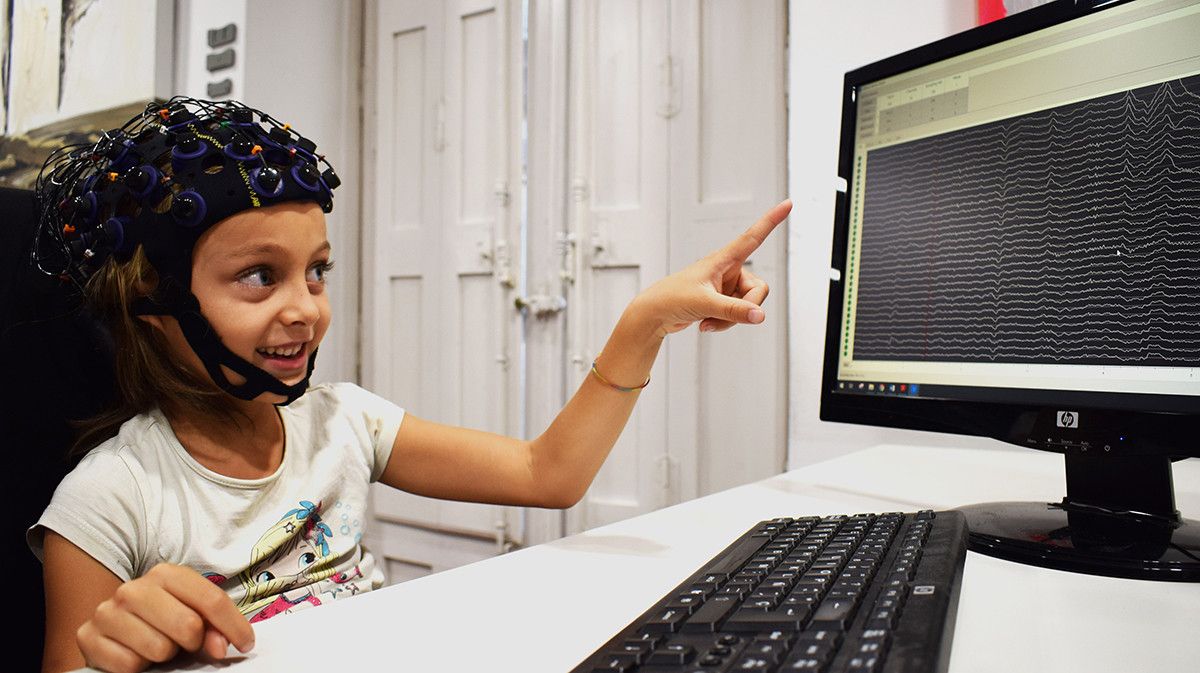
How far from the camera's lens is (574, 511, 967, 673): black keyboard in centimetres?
33

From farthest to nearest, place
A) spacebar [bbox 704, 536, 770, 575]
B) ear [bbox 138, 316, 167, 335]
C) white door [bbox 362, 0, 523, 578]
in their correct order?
white door [bbox 362, 0, 523, 578] → ear [bbox 138, 316, 167, 335] → spacebar [bbox 704, 536, 770, 575]

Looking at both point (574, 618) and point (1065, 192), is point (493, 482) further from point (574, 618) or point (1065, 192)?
point (1065, 192)

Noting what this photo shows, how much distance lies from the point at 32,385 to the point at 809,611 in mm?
654

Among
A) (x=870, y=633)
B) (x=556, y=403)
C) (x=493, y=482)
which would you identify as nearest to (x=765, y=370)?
(x=556, y=403)

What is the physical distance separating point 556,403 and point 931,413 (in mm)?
1634

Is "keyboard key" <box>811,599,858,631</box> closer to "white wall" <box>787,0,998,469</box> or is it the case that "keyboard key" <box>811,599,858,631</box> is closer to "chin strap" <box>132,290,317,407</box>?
"chin strap" <box>132,290,317,407</box>

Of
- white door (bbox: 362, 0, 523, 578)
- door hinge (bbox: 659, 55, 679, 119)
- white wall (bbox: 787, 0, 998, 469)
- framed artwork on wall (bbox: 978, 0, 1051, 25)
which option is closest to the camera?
framed artwork on wall (bbox: 978, 0, 1051, 25)

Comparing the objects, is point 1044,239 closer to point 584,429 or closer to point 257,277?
point 584,429

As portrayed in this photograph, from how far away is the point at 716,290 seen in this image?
0.77 m

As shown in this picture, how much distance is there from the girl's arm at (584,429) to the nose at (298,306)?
0.22 m

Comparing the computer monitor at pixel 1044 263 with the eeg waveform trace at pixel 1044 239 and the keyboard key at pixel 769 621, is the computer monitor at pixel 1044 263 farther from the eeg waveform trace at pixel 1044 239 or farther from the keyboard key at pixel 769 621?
the keyboard key at pixel 769 621

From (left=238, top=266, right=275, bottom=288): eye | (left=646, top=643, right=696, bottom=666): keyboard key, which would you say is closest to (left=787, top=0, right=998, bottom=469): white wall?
(left=238, top=266, right=275, bottom=288): eye

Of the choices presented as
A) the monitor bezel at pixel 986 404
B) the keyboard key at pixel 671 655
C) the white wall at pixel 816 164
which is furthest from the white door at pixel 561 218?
the keyboard key at pixel 671 655

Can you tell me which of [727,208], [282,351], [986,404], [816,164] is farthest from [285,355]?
[727,208]
